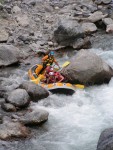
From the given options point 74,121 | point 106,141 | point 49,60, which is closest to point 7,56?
point 49,60

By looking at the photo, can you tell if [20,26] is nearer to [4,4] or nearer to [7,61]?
[4,4]

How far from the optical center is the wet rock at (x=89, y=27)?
15848 mm

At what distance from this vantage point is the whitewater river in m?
8.06

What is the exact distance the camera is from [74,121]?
9164 millimetres

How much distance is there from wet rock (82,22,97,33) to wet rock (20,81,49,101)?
619cm

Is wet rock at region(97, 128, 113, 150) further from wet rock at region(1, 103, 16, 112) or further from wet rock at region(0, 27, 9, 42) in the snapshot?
wet rock at region(0, 27, 9, 42)

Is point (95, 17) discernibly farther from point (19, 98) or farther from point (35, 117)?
point (35, 117)

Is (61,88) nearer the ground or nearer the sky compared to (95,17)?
nearer the ground

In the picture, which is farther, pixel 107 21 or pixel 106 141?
pixel 107 21

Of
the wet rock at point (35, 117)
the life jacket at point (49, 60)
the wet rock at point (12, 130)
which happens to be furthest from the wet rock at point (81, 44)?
the wet rock at point (12, 130)

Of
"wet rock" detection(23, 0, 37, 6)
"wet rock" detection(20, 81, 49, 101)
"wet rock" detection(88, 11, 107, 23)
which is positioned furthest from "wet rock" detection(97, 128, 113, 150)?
"wet rock" detection(23, 0, 37, 6)

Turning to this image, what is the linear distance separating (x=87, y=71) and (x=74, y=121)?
7.45 feet

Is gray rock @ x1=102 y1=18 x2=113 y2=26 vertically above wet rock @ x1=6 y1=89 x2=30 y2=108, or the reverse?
gray rock @ x1=102 y1=18 x2=113 y2=26

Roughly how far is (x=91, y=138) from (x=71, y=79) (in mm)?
3050
